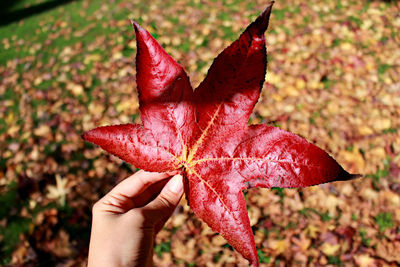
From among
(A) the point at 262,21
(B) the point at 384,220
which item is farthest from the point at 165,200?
(B) the point at 384,220

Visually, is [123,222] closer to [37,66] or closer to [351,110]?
[351,110]

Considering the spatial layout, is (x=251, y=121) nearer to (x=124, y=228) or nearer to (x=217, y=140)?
(x=124, y=228)

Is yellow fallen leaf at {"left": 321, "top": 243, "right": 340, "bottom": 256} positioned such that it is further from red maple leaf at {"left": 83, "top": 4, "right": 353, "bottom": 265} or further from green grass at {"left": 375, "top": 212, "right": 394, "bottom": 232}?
red maple leaf at {"left": 83, "top": 4, "right": 353, "bottom": 265}

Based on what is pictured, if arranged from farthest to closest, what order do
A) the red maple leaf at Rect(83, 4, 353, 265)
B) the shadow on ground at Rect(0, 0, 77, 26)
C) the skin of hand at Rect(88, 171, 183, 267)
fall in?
the shadow on ground at Rect(0, 0, 77, 26) < the skin of hand at Rect(88, 171, 183, 267) < the red maple leaf at Rect(83, 4, 353, 265)

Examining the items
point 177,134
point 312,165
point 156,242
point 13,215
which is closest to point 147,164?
point 177,134

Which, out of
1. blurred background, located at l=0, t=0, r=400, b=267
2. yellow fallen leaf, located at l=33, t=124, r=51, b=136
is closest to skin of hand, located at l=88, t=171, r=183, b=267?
blurred background, located at l=0, t=0, r=400, b=267

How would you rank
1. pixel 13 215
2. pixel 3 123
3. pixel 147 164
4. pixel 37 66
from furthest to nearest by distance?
pixel 37 66 → pixel 3 123 → pixel 13 215 → pixel 147 164
